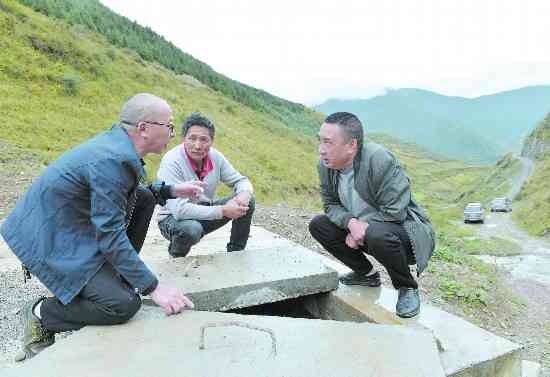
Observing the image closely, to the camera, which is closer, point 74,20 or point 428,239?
point 428,239

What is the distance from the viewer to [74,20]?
2881cm

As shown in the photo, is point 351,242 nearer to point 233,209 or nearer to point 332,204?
point 332,204

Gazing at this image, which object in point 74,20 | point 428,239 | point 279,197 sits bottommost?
point 279,197

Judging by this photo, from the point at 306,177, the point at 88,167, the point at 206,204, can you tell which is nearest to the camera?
the point at 88,167

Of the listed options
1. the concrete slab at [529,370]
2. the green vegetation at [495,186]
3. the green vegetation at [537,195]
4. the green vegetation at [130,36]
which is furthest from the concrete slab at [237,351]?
the green vegetation at [495,186]

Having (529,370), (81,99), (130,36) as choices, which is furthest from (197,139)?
(130,36)

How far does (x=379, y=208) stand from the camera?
125 inches

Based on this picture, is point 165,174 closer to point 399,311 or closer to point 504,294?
point 399,311

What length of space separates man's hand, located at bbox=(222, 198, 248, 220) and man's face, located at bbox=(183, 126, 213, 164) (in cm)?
51

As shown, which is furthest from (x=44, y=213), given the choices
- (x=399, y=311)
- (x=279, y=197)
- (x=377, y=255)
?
(x=279, y=197)

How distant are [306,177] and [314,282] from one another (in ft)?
65.8

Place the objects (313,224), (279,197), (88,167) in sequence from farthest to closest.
→ (279,197), (313,224), (88,167)

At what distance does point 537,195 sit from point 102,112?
108ft

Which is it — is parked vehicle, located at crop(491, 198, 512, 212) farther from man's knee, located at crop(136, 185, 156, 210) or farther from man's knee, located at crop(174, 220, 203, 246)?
man's knee, located at crop(136, 185, 156, 210)
